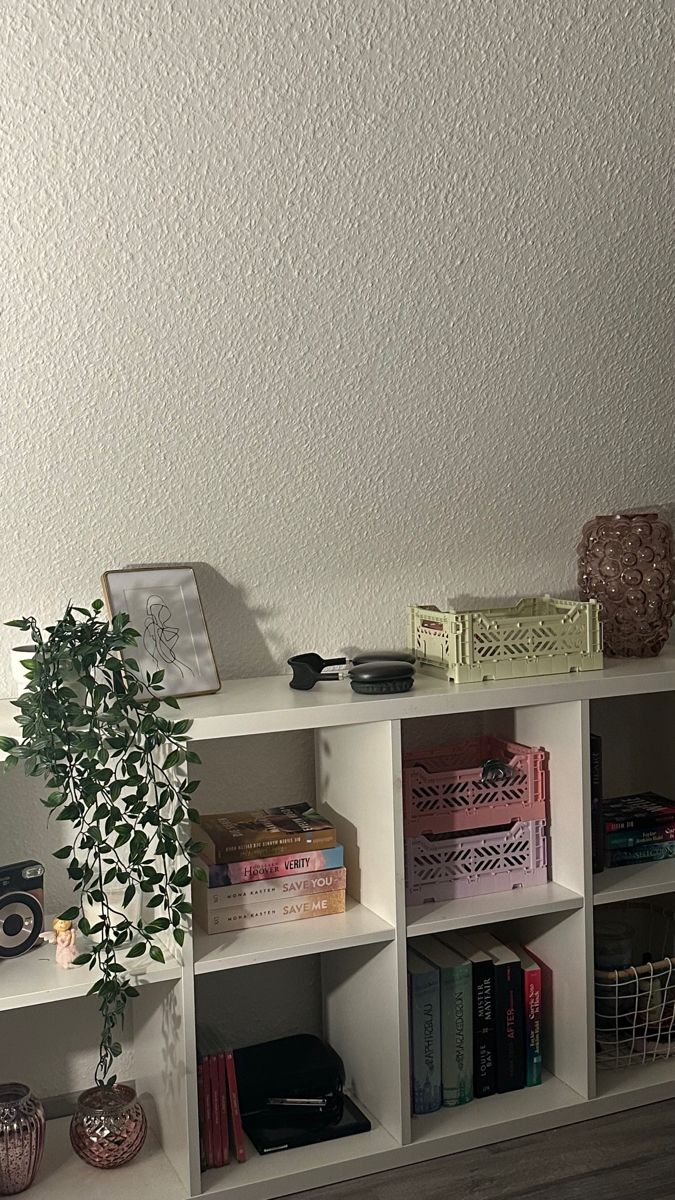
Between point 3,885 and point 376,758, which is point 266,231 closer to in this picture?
point 376,758

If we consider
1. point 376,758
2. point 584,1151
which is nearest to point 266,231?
point 376,758

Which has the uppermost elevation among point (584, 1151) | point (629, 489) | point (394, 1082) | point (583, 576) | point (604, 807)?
point (629, 489)

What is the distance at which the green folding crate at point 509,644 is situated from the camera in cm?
236

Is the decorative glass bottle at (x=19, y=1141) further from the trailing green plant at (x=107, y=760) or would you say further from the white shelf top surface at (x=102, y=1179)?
the trailing green plant at (x=107, y=760)

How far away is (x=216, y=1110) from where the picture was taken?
2229 mm

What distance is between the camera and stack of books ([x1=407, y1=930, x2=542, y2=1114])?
7.81ft

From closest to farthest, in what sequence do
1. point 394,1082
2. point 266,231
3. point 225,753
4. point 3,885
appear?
1. point 266,231
2. point 3,885
3. point 394,1082
4. point 225,753

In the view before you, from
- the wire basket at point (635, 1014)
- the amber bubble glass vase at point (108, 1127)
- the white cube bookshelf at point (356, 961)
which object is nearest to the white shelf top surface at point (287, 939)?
the white cube bookshelf at point (356, 961)

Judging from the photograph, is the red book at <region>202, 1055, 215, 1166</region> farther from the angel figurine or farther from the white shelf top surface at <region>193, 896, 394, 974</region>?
the angel figurine

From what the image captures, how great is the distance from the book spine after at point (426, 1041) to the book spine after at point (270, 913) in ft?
0.79

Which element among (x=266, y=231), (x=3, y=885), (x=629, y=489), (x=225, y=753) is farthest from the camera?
(x=629, y=489)

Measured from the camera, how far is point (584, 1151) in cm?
230

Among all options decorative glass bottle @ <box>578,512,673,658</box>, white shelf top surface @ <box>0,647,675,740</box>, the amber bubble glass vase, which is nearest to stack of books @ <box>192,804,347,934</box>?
white shelf top surface @ <box>0,647,675,740</box>

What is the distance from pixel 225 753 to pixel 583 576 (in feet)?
2.93
